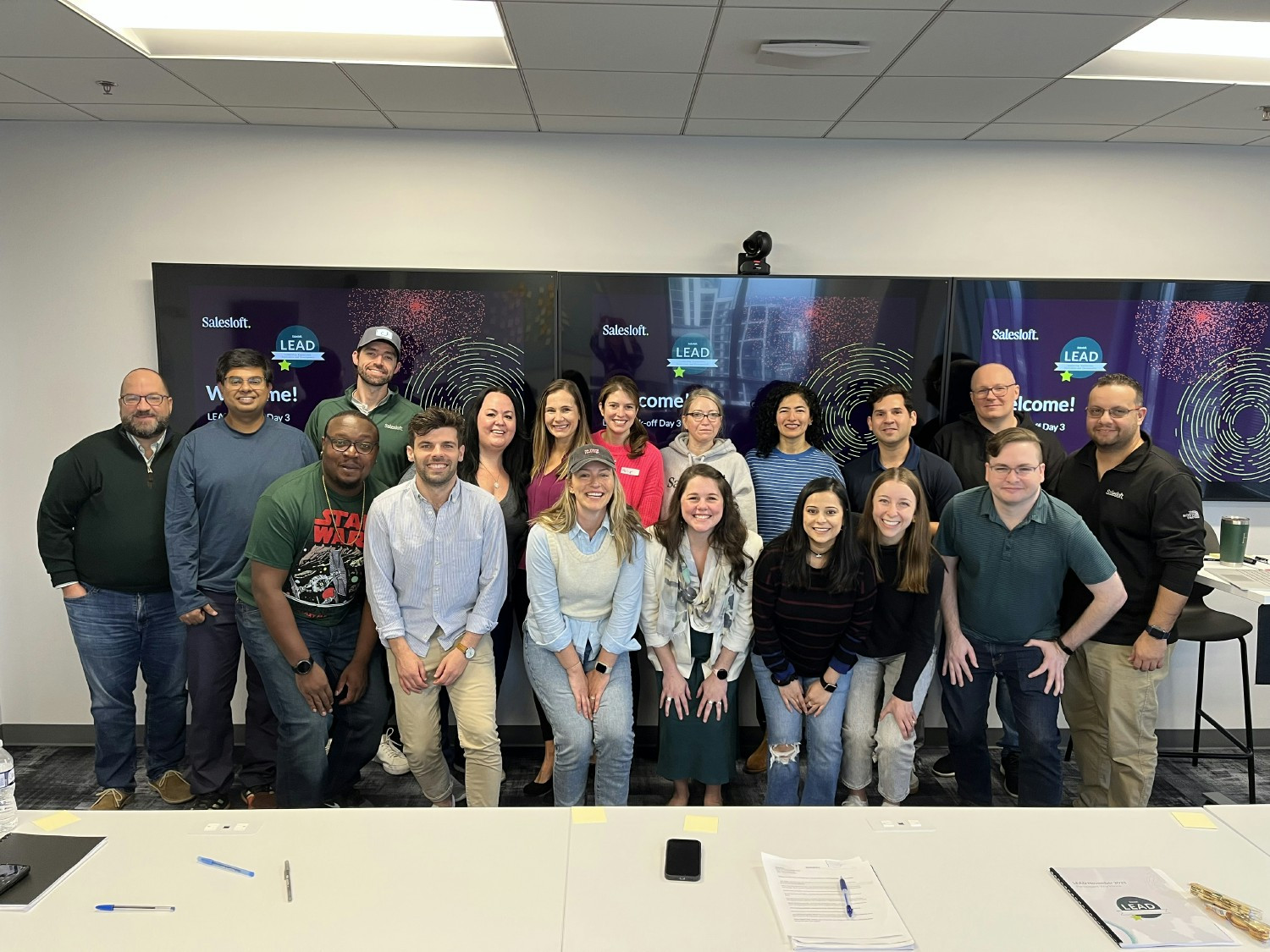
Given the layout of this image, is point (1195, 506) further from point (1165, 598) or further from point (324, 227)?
point (324, 227)

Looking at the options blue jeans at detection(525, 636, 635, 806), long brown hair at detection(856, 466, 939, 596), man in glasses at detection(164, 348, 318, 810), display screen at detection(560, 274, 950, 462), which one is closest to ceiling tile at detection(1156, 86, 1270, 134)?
display screen at detection(560, 274, 950, 462)

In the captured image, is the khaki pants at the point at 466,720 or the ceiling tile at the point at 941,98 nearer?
the khaki pants at the point at 466,720

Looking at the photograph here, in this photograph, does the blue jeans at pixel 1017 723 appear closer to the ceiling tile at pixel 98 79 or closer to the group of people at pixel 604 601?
the group of people at pixel 604 601

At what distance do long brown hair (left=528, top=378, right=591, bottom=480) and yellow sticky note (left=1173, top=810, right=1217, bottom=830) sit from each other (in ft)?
7.35

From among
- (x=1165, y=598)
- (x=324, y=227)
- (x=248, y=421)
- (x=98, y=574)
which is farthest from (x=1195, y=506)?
(x=98, y=574)

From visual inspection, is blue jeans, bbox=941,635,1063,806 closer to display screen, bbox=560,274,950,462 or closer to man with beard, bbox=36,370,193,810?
display screen, bbox=560,274,950,462

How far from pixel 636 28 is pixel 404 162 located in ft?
5.08

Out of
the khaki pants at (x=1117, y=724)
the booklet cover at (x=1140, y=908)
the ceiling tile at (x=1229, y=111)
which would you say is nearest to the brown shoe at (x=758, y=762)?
the khaki pants at (x=1117, y=724)

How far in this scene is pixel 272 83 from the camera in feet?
9.98

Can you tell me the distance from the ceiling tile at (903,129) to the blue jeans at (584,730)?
8.05ft

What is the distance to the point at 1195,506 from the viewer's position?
280 cm

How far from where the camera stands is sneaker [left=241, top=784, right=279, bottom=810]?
127 inches

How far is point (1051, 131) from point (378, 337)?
3072 millimetres

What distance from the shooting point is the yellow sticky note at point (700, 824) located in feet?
5.73
